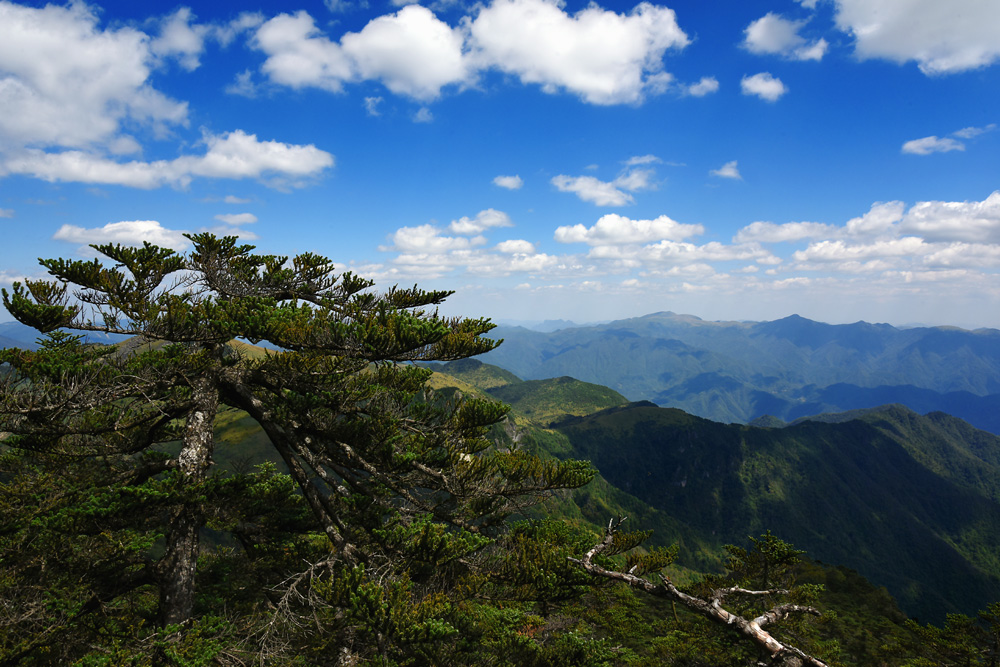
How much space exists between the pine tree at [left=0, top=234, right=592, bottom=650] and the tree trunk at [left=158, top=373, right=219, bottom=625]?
3 centimetres

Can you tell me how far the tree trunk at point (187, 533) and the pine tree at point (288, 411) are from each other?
3 cm

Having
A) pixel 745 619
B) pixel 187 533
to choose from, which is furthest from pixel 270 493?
pixel 745 619

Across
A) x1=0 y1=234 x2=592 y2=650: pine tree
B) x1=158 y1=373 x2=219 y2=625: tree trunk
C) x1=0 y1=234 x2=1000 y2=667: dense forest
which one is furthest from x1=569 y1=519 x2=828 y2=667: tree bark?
x1=158 y1=373 x2=219 y2=625: tree trunk

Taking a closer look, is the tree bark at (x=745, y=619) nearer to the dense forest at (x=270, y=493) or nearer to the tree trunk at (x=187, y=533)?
the dense forest at (x=270, y=493)

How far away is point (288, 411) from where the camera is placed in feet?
33.5

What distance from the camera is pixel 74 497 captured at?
9.06 m

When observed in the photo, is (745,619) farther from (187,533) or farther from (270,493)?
(270,493)

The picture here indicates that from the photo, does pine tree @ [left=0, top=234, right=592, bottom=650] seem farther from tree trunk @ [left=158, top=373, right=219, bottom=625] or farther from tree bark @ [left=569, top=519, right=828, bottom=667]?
tree bark @ [left=569, top=519, right=828, bottom=667]

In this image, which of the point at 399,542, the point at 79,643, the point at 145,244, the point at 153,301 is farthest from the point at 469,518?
the point at 145,244

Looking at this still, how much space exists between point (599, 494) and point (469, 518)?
187 m

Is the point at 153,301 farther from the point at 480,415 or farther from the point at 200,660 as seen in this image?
the point at 480,415

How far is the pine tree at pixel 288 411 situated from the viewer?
8.30 metres

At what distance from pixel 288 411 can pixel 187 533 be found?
2.97 meters

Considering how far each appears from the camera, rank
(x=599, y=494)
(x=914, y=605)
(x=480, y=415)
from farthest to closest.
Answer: (x=599, y=494), (x=914, y=605), (x=480, y=415)
